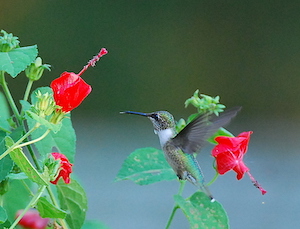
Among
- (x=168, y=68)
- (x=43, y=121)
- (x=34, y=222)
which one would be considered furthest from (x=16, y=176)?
(x=168, y=68)

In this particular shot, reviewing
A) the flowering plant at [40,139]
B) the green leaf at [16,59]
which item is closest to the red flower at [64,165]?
the flowering plant at [40,139]

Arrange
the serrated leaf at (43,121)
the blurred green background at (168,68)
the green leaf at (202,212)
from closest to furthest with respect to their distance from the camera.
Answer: the serrated leaf at (43,121)
the green leaf at (202,212)
the blurred green background at (168,68)

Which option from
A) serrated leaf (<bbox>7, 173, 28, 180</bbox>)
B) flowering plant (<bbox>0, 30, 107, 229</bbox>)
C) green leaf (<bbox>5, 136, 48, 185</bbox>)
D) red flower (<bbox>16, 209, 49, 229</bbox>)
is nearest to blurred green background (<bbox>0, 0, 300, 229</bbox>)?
red flower (<bbox>16, 209, 49, 229</bbox>)

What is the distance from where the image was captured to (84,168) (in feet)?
13.7

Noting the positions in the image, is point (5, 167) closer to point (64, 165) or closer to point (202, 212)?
point (64, 165)

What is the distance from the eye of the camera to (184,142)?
113cm

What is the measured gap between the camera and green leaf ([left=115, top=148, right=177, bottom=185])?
1.06m

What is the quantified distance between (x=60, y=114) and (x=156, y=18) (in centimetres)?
357

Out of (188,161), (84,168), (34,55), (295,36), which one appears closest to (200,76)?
(295,36)

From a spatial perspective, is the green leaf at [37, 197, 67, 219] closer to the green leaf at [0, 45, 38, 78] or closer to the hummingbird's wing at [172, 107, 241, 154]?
the green leaf at [0, 45, 38, 78]

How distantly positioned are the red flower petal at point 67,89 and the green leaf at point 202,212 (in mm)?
289

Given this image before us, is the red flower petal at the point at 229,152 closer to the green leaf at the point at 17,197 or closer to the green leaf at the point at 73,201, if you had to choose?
the green leaf at the point at 73,201

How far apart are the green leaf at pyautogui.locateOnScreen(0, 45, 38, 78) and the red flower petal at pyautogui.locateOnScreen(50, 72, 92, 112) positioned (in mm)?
68

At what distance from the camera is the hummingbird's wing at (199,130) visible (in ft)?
3.38
